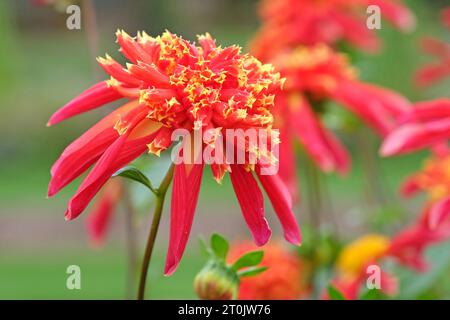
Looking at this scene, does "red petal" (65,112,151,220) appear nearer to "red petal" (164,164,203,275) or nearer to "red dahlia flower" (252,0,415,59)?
"red petal" (164,164,203,275)

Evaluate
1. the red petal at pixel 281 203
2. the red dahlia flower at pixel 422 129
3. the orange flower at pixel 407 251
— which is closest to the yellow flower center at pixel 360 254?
the orange flower at pixel 407 251

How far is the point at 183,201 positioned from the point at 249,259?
6 cm

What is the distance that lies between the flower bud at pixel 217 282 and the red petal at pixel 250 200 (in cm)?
5

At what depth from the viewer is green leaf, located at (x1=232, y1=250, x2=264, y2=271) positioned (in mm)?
436

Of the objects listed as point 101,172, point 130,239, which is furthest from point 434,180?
point 101,172

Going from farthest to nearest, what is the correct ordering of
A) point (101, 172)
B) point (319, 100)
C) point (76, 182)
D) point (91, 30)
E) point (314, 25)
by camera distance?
point (76, 182), point (314, 25), point (319, 100), point (91, 30), point (101, 172)

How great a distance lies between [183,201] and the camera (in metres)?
0.39

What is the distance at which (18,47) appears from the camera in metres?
4.17

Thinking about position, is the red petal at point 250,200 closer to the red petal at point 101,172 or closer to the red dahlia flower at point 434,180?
the red petal at point 101,172

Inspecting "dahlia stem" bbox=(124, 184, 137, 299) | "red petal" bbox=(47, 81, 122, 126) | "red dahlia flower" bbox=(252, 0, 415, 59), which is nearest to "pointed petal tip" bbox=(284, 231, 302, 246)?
"red petal" bbox=(47, 81, 122, 126)

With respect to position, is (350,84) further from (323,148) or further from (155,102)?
(155,102)

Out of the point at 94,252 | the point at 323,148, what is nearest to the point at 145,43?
the point at 323,148

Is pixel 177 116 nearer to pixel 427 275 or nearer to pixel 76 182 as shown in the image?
pixel 427 275

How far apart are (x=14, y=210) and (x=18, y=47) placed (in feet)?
4.19
